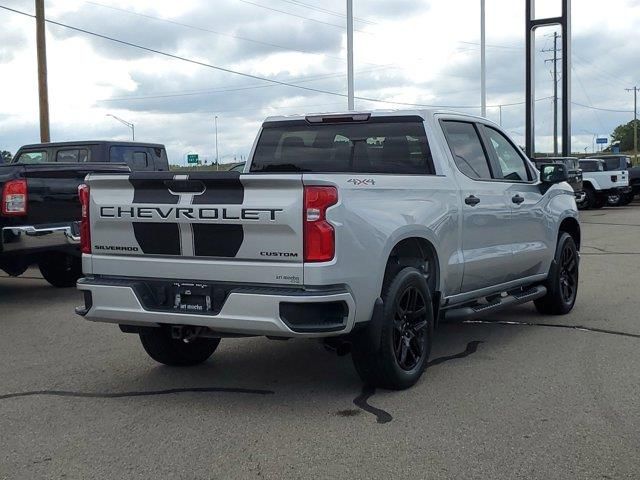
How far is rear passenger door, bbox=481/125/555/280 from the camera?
7000 millimetres

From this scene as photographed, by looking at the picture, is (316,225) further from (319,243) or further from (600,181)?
(600,181)

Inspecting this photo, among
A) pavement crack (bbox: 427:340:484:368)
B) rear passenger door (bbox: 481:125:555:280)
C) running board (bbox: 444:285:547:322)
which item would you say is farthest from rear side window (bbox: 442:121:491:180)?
pavement crack (bbox: 427:340:484:368)

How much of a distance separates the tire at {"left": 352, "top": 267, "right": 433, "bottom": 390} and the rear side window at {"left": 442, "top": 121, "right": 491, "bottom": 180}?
135cm

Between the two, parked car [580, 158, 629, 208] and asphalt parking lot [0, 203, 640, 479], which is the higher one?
parked car [580, 158, 629, 208]

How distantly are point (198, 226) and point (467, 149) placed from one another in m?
2.67

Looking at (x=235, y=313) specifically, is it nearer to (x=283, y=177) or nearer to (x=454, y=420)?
(x=283, y=177)

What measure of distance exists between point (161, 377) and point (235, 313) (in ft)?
4.64

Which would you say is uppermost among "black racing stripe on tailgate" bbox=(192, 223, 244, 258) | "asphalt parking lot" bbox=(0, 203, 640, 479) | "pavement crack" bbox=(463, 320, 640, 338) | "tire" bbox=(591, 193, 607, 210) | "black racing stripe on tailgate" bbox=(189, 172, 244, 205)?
"black racing stripe on tailgate" bbox=(189, 172, 244, 205)

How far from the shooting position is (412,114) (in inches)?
247

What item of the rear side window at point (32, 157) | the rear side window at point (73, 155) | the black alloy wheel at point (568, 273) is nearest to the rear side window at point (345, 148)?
the black alloy wheel at point (568, 273)

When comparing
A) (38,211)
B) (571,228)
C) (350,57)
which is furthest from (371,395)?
(350,57)

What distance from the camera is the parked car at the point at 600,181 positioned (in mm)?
28922

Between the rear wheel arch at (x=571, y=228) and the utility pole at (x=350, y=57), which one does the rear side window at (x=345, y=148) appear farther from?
the utility pole at (x=350, y=57)

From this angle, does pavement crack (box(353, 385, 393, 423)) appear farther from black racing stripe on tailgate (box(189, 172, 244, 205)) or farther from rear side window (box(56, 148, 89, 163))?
rear side window (box(56, 148, 89, 163))
